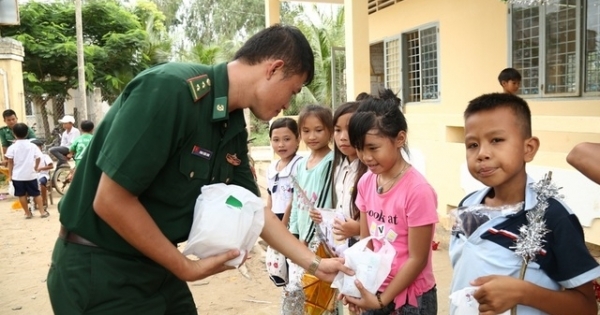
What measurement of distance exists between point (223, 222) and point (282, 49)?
0.60m

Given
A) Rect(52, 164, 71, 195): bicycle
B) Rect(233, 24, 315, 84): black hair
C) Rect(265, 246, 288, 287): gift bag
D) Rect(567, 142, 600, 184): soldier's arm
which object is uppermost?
Rect(233, 24, 315, 84): black hair

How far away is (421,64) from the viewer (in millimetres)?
8547

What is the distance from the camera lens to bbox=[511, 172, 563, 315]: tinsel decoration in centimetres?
141

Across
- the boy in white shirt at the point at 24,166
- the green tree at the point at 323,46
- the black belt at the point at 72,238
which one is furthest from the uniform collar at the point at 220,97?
the green tree at the point at 323,46

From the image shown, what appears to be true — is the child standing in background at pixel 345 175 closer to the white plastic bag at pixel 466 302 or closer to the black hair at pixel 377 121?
the black hair at pixel 377 121

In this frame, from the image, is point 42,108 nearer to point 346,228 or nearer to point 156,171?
point 346,228

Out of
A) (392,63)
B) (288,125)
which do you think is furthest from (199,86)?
(392,63)

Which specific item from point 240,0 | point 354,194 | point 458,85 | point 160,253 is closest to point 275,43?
point 160,253

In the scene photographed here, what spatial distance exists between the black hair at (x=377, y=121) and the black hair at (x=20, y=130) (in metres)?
7.67

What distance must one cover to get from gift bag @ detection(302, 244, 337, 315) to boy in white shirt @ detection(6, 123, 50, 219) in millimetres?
7054

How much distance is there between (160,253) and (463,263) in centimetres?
92

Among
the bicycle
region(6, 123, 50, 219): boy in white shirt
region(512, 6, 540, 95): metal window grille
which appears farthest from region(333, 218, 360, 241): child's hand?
the bicycle

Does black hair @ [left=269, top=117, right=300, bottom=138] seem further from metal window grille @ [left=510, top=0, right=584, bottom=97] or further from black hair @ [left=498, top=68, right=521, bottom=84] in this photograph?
metal window grille @ [left=510, top=0, right=584, bottom=97]

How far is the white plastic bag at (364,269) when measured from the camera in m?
1.95
